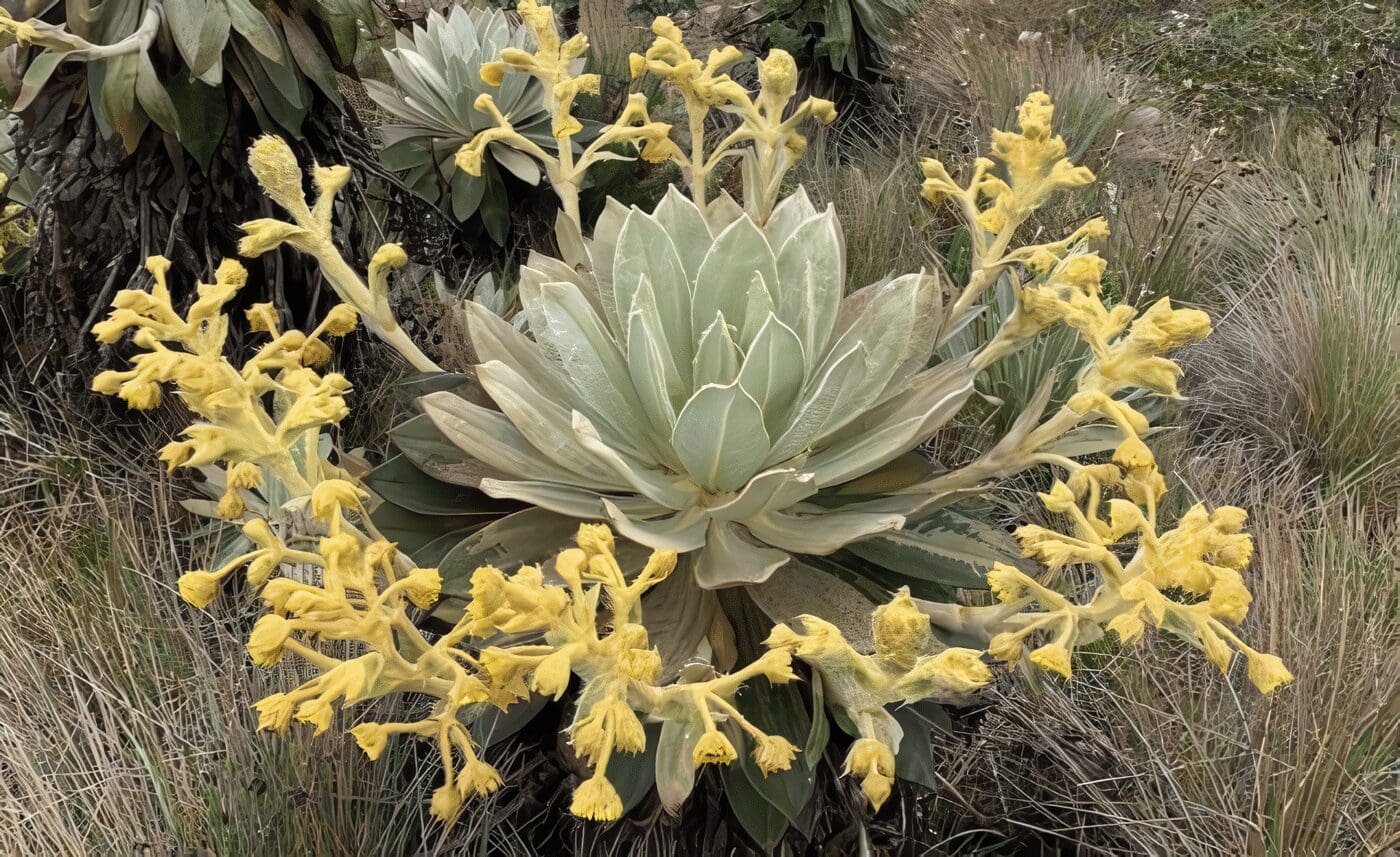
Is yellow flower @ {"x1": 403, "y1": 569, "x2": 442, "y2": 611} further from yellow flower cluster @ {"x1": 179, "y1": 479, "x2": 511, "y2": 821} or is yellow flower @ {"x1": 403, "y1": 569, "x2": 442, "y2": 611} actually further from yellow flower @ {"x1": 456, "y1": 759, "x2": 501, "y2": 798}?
yellow flower @ {"x1": 456, "y1": 759, "x2": 501, "y2": 798}

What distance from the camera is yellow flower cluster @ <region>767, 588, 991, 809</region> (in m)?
0.87

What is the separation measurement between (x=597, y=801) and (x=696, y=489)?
509 millimetres

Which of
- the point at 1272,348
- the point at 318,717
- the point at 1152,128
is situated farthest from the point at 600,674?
the point at 1152,128

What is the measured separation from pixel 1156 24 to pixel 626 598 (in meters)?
8.04

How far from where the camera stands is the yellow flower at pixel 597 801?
806 millimetres

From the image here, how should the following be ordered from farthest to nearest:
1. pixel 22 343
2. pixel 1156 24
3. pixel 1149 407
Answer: pixel 1156 24
pixel 22 343
pixel 1149 407

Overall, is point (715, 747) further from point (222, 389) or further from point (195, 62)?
point (195, 62)

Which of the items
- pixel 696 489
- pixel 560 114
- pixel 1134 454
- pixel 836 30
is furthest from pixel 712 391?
pixel 836 30

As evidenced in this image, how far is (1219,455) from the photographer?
271 cm

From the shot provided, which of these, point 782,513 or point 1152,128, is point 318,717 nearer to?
point 782,513

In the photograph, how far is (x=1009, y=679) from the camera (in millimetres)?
1785

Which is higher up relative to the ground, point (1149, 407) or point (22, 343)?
point (1149, 407)

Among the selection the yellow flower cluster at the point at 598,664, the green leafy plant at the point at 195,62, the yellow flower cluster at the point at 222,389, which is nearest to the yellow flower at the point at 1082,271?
the yellow flower cluster at the point at 598,664

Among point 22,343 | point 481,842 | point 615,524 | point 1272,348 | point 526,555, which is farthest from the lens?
point 1272,348
